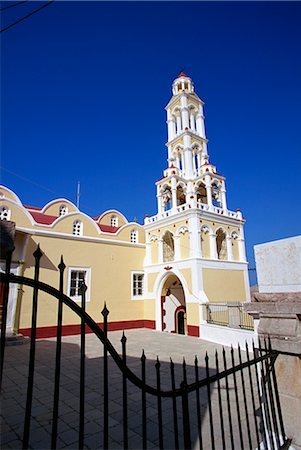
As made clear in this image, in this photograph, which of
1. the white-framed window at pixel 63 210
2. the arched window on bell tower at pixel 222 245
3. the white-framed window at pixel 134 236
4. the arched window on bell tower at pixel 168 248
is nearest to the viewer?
the arched window on bell tower at pixel 222 245

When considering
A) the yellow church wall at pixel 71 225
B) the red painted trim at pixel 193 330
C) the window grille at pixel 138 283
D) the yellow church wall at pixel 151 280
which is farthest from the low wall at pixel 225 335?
the yellow church wall at pixel 71 225

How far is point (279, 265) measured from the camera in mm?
3234

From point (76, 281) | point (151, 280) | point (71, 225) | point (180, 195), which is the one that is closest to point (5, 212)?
point (71, 225)

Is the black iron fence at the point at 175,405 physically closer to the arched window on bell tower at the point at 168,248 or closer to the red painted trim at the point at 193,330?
the red painted trim at the point at 193,330

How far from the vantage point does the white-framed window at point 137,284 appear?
14.9 metres

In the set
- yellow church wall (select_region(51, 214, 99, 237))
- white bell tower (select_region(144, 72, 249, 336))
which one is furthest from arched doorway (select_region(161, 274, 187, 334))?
yellow church wall (select_region(51, 214, 99, 237))

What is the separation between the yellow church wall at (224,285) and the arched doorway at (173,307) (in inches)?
96.2

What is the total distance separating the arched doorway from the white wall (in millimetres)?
11327

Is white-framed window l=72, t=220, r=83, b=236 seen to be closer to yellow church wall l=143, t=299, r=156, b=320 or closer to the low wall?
yellow church wall l=143, t=299, r=156, b=320

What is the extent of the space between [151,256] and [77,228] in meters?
4.83

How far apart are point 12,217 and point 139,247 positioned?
726 centimetres

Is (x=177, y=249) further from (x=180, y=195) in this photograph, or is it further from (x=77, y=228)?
(x=77, y=228)

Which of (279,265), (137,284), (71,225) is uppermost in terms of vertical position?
(71,225)

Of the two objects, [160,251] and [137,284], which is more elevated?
[160,251]
